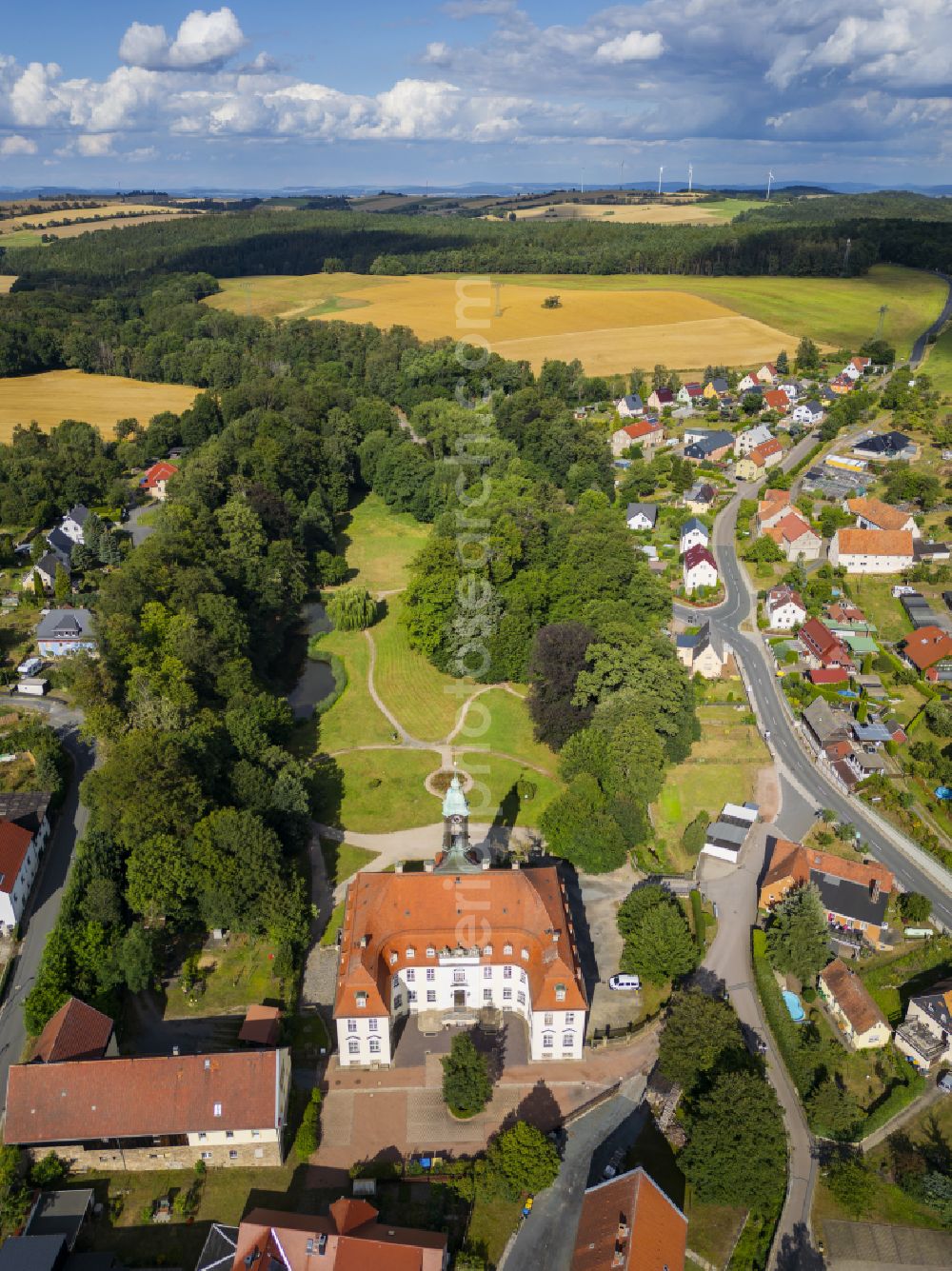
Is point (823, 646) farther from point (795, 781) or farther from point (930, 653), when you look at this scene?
point (795, 781)

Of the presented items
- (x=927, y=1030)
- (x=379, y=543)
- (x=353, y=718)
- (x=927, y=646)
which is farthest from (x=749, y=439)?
(x=927, y=1030)

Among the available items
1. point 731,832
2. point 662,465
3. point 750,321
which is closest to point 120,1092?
point 731,832

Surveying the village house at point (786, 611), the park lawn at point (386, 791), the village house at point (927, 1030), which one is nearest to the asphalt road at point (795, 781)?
the village house at point (786, 611)

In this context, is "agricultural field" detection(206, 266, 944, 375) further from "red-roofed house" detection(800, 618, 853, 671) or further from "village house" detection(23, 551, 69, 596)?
"village house" detection(23, 551, 69, 596)

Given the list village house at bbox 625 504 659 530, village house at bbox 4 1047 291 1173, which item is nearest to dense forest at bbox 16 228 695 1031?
village house at bbox 4 1047 291 1173

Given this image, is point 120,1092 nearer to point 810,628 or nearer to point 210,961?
point 210,961

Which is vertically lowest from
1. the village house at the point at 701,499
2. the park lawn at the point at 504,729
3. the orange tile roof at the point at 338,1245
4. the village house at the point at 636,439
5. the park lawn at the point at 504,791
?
the park lawn at the point at 504,791

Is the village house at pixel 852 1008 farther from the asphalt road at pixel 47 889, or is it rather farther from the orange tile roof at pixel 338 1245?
the asphalt road at pixel 47 889
